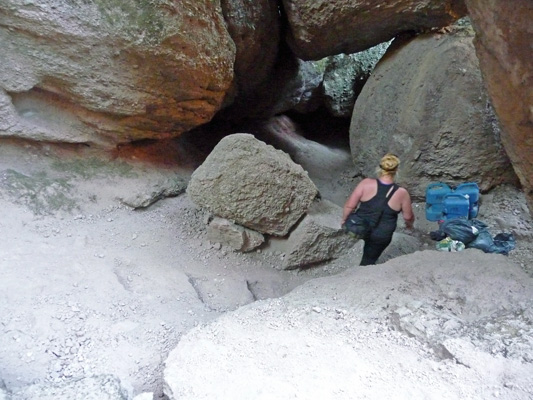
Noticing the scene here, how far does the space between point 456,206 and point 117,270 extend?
3560 millimetres

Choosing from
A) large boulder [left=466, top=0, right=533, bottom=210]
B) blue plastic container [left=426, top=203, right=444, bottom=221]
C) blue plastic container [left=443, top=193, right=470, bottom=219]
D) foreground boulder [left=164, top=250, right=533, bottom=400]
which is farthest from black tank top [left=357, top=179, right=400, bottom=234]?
blue plastic container [left=426, top=203, right=444, bottom=221]

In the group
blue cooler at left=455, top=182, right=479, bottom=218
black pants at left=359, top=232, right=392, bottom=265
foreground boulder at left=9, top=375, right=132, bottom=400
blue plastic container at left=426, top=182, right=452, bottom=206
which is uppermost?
blue cooler at left=455, top=182, right=479, bottom=218

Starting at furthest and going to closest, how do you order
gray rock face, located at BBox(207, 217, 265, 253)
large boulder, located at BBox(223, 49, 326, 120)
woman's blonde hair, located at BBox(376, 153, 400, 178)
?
large boulder, located at BBox(223, 49, 326, 120)
gray rock face, located at BBox(207, 217, 265, 253)
woman's blonde hair, located at BBox(376, 153, 400, 178)

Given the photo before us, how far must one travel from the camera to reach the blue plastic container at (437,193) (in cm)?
465

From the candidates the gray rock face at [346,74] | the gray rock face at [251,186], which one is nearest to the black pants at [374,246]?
the gray rock face at [251,186]

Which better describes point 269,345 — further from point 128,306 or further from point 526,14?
point 526,14

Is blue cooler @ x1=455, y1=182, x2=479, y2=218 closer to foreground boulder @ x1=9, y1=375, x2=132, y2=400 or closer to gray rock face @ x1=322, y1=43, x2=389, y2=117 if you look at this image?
foreground boulder @ x1=9, y1=375, x2=132, y2=400

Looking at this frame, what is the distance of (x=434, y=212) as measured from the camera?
468 cm

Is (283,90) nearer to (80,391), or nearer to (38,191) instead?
(38,191)

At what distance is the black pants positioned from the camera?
11.4ft

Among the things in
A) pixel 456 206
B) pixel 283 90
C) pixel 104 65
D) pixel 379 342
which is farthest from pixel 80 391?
pixel 283 90

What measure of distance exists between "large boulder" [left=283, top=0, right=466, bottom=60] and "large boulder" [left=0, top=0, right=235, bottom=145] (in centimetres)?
136

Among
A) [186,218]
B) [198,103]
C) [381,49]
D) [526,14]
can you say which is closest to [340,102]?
[381,49]

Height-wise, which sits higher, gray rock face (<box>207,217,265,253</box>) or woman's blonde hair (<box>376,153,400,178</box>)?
woman's blonde hair (<box>376,153,400,178</box>)
